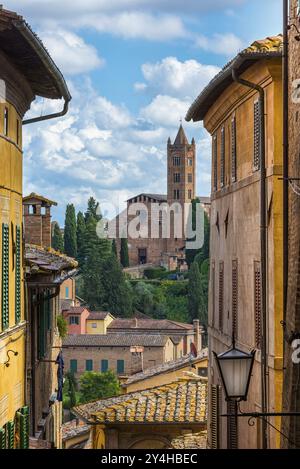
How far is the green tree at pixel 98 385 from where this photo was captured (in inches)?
3521

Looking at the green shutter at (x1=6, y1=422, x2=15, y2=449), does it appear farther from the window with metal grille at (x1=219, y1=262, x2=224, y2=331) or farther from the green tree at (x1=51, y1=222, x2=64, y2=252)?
the green tree at (x1=51, y1=222, x2=64, y2=252)

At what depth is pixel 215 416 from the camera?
22.7 meters

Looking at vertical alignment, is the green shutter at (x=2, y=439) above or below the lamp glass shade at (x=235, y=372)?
below

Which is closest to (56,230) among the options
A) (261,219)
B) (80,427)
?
(80,427)

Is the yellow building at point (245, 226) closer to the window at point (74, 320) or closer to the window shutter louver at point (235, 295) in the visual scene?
the window shutter louver at point (235, 295)

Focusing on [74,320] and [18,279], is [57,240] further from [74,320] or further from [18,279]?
[18,279]

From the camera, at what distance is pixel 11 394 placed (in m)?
17.5

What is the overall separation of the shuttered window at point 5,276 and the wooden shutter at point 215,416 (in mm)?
7106

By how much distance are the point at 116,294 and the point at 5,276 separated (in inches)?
4484

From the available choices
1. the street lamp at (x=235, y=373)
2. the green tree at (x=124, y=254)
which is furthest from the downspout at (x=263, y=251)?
the green tree at (x=124, y=254)

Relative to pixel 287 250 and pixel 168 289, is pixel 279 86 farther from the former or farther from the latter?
pixel 168 289

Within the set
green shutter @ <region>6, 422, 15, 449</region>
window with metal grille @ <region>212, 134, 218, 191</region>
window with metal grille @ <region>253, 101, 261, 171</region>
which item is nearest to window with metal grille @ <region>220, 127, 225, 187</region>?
window with metal grille @ <region>212, 134, 218, 191</region>

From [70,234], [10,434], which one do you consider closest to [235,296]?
[10,434]

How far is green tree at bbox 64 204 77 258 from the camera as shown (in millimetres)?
143000
